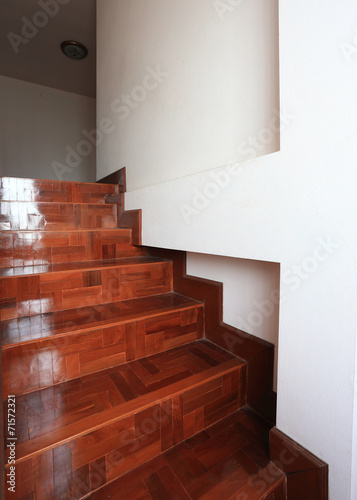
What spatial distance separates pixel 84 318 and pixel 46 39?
3370mm

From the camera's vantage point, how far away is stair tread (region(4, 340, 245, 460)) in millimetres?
712

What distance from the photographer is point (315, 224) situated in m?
0.66

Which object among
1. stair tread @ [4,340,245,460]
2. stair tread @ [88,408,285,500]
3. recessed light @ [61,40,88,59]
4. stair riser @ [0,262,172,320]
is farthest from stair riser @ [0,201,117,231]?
recessed light @ [61,40,88,59]

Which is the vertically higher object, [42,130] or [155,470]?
[42,130]

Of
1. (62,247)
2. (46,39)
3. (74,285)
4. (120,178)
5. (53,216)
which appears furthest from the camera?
(46,39)

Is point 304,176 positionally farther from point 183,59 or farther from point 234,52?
point 183,59

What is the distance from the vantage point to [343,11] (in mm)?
Answer: 597

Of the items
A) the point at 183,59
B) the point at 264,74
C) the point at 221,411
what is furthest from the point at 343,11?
the point at 221,411

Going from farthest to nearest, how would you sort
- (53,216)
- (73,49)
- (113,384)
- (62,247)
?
(73,49), (53,216), (62,247), (113,384)

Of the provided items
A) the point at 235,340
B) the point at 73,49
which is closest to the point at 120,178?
the point at 235,340

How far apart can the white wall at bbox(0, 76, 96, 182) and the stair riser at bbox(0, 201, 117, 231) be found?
2473 mm

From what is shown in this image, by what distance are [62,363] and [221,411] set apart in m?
0.65

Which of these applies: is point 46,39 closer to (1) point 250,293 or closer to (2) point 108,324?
(2) point 108,324

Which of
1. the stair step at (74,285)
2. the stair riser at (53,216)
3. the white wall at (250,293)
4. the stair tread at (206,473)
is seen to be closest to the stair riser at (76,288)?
the stair step at (74,285)
